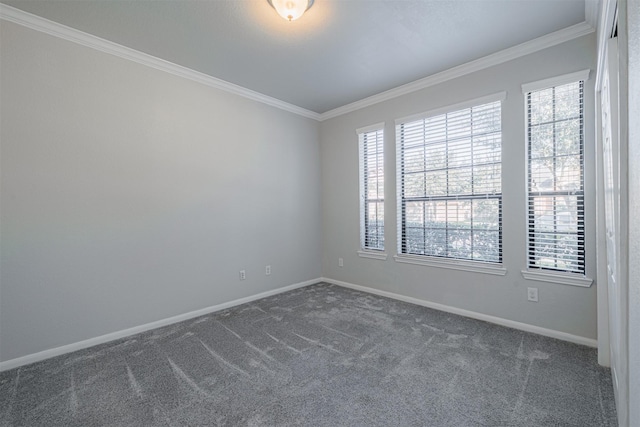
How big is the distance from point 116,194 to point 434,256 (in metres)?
3.49

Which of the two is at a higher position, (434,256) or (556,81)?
(556,81)

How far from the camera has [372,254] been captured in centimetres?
411

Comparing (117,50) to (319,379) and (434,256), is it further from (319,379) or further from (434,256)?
(434,256)

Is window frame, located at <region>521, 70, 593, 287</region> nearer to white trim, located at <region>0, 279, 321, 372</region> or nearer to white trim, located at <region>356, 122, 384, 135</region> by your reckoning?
white trim, located at <region>356, 122, 384, 135</region>

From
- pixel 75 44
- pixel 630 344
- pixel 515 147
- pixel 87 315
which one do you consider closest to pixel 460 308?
pixel 515 147

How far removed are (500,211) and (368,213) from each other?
67.4 inches

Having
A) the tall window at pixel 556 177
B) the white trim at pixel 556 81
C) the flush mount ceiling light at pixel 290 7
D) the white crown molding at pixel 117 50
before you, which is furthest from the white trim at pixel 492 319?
the flush mount ceiling light at pixel 290 7

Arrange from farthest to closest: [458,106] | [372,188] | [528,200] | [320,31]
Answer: [372,188], [458,106], [528,200], [320,31]

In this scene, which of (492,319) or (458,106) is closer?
(492,319)

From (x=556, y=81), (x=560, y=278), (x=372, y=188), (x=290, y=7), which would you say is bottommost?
(x=560, y=278)

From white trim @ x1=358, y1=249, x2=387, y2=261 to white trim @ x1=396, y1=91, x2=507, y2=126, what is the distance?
1.76 meters

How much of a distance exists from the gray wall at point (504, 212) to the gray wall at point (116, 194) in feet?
3.79

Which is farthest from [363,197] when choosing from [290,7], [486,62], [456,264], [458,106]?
[290,7]

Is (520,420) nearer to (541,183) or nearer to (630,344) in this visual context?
(630,344)
